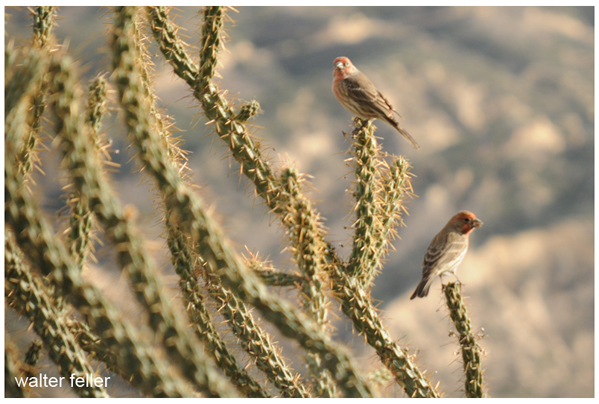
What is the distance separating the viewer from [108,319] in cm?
241

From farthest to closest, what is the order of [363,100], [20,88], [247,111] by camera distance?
1. [363,100]
2. [247,111]
3. [20,88]

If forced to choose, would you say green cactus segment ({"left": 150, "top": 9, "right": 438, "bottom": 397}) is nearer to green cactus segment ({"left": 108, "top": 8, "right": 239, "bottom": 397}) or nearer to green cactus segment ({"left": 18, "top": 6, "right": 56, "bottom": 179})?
green cactus segment ({"left": 18, "top": 6, "right": 56, "bottom": 179})

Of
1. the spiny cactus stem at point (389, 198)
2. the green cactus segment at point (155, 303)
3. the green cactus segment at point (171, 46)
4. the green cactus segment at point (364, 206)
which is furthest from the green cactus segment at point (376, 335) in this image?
the green cactus segment at point (171, 46)

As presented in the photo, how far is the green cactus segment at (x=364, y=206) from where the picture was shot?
12.4 ft

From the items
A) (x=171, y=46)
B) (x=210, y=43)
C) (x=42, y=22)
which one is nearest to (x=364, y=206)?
(x=210, y=43)

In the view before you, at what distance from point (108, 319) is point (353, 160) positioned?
2.22m

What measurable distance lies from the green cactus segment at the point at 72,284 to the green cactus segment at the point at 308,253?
0.89 m

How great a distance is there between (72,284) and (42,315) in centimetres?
72

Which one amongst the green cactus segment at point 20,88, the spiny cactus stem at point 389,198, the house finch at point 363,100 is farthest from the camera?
the house finch at point 363,100

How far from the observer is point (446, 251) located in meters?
4.73

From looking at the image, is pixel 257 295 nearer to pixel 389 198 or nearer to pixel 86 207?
pixel 86 207

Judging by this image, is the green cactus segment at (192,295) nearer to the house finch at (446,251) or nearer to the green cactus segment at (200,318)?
the green cactus segment at (200,318)

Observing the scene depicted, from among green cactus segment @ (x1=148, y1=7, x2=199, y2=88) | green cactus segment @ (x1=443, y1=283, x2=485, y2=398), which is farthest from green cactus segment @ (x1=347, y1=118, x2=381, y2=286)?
green cactus segment @ (x1=148, y1=7, x2=199, y2=88)

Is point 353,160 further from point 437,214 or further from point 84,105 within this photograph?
point 437,214
